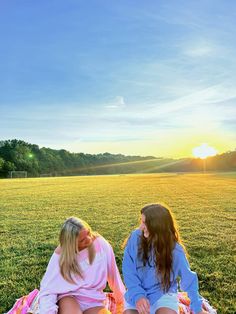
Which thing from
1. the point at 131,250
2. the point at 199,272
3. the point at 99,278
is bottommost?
the point at 199,272

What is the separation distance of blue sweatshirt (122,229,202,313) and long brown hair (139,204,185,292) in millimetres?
54

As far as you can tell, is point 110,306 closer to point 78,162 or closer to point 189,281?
point 189,281

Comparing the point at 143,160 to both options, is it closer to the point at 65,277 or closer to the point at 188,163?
the point at 188,163

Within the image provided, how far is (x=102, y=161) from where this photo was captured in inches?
4739

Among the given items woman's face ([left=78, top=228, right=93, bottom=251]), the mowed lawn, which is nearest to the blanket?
the mowed lawn

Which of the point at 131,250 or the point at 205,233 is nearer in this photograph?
the point at 131,250

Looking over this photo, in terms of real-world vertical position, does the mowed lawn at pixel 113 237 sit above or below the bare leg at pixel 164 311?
below

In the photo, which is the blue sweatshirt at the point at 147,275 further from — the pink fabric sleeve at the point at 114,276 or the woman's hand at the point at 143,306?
the pink fabric sleeve at the point at 114,276

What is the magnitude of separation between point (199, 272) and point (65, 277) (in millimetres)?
3005

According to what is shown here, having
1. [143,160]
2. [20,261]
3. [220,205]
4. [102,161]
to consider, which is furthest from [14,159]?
[20,261]

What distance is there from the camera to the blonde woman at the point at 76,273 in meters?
4.11

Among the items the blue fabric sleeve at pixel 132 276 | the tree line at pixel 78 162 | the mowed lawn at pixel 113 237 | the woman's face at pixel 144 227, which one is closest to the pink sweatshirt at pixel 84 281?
the blue fabric sleeve at pixel 132 276

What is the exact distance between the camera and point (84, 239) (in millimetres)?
4250

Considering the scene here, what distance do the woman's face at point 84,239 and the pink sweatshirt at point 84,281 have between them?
0.09 m
